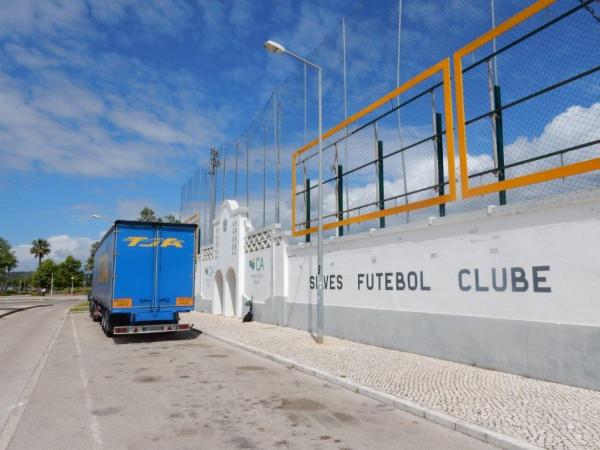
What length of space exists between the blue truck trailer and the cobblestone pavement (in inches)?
154

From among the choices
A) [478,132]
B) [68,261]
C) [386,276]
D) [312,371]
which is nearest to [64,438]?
[312,371]

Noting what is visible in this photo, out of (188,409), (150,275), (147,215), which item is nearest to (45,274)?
(147,215)

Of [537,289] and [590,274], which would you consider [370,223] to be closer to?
[537,289]

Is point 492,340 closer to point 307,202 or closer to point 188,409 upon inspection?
point 188,409

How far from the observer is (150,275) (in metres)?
14.0

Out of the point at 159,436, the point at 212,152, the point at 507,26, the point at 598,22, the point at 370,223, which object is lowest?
the point at 159,436

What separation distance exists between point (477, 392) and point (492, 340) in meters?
2.03

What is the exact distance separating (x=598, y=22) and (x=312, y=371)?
8.39 meters

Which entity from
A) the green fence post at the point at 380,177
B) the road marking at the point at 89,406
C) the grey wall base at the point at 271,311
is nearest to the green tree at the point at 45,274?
the grey wall base at the point at 271,311

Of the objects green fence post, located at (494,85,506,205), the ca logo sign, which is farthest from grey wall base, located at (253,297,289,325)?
green fence post, located at (494,85,506,205)

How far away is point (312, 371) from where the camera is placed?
9000 mm

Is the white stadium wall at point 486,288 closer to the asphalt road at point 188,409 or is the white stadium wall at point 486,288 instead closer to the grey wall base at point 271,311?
the asphalt road at point 188,409

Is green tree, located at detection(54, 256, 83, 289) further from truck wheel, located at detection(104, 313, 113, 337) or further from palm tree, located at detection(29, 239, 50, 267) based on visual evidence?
truck wheel, located at detection(104, 313, 113, 337)

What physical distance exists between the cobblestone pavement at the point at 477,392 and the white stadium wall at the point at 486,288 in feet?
1.49
